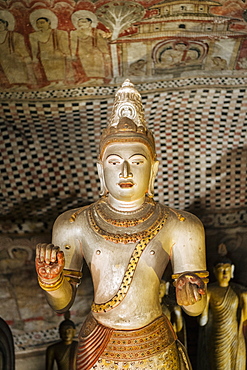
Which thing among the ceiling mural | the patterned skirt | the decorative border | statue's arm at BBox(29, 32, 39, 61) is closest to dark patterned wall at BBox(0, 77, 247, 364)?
the decorative border

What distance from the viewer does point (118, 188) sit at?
3.38m

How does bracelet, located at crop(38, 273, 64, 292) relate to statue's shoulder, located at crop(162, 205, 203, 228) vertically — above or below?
below

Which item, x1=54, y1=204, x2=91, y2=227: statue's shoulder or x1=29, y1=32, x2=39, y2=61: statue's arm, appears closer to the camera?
x1=54, y1=204, x2=91, y2=227: statue's shoulder

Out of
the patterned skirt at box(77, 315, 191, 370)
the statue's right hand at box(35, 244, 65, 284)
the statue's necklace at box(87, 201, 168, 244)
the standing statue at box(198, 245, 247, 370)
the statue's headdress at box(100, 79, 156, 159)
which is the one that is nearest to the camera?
the statue's right hand at box(35, 244, 65, 284)

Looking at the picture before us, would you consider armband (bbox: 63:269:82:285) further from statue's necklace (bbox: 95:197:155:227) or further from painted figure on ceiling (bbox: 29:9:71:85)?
painted figure on ceiling (bbox: 29:9:71:85)

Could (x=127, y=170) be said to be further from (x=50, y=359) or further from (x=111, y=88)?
(x=50, y=359)

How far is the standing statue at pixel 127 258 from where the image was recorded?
124 inches

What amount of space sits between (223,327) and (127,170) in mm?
1671

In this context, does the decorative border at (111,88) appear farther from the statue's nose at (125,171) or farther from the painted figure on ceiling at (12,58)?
the statue's nose at (125,171)

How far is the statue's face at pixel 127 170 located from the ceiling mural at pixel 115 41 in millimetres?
1489

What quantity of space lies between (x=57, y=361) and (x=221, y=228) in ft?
5.61

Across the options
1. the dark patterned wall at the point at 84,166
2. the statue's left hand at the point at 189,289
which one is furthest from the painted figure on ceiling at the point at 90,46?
the statue's left hand at the point at 189,289

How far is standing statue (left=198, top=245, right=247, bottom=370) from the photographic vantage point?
439 centimetres

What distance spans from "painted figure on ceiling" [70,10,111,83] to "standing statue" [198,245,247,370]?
175cm
